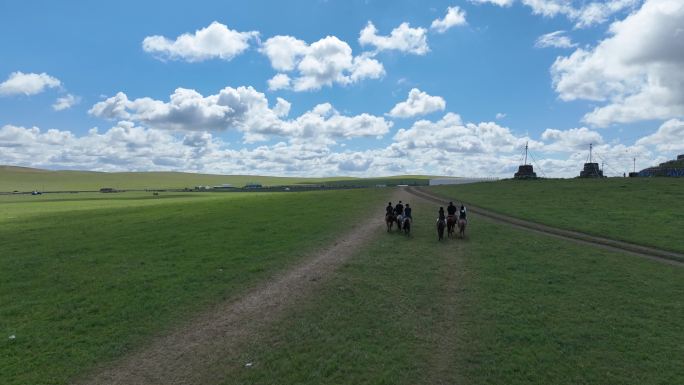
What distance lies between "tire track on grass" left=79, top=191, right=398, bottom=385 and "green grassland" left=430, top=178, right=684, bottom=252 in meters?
23.2

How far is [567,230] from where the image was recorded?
101ft

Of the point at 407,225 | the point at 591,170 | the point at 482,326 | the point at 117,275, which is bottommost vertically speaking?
the point at 482,326

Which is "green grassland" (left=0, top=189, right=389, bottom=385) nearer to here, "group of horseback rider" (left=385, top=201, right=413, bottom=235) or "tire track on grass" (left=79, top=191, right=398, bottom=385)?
"tire track on grass" (left=79, top=191, right=398, bottom=385)

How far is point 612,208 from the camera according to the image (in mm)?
40562

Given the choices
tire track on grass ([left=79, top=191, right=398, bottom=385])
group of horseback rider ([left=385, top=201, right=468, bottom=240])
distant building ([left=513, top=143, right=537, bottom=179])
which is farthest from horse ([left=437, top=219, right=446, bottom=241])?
distant building ([left=513, top=143, right=537, bottom=179])

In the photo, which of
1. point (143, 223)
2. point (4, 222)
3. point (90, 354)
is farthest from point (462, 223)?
point (4, 222)

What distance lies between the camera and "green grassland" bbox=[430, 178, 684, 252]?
29000 mm

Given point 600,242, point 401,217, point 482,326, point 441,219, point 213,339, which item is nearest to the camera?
point 213,339

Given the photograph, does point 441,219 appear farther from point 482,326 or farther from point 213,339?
point 213,339

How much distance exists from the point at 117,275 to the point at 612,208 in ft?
145

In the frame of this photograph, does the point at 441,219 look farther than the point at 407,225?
No

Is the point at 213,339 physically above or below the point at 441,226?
below

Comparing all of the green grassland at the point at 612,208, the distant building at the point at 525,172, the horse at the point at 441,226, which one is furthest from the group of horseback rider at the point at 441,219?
the distant building at the point at 525,172

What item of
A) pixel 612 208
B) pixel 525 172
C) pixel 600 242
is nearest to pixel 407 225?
pixel 600 242
